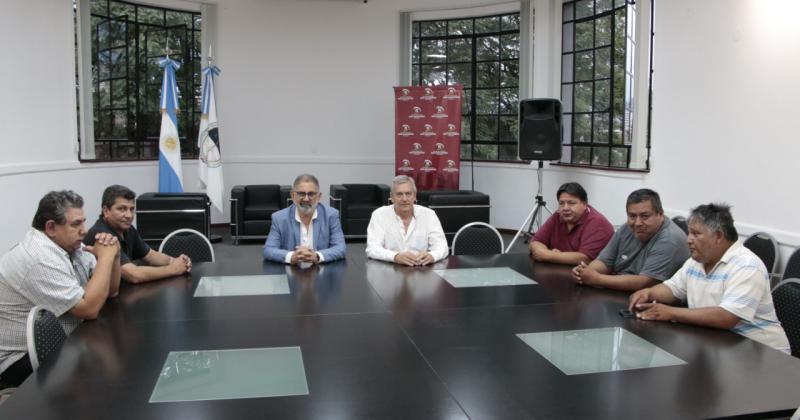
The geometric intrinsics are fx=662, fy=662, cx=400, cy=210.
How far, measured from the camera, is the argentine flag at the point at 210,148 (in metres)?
8.77

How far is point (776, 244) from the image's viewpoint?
14.3 ft

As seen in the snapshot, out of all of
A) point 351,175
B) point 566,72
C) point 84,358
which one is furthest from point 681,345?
point 351,175

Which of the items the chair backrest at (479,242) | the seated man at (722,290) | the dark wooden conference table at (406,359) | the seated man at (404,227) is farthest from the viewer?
the chair backrest at (479,242)

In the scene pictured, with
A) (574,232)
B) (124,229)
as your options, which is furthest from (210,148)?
→ (574,232)

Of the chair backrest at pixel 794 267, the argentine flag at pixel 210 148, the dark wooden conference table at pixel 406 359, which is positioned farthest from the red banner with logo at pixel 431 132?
the dark wooden conference table at pixel 406 359

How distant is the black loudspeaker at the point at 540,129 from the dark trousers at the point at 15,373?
6.33m

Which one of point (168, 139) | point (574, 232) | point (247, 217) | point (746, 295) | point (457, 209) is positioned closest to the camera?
point (746, 295)

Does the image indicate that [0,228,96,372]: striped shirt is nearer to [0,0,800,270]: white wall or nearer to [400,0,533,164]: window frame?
[0,0,800,270]: white wall

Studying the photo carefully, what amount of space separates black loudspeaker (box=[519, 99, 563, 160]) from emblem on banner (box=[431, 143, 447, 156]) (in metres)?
1.40

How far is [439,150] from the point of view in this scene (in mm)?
9312

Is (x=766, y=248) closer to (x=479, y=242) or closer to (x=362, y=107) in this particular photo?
(x=479, y=242)

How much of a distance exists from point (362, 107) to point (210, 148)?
2.55 metres

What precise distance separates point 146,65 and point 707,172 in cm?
745

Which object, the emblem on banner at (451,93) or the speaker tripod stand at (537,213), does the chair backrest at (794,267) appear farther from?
the emblem on banner at (451,93)
